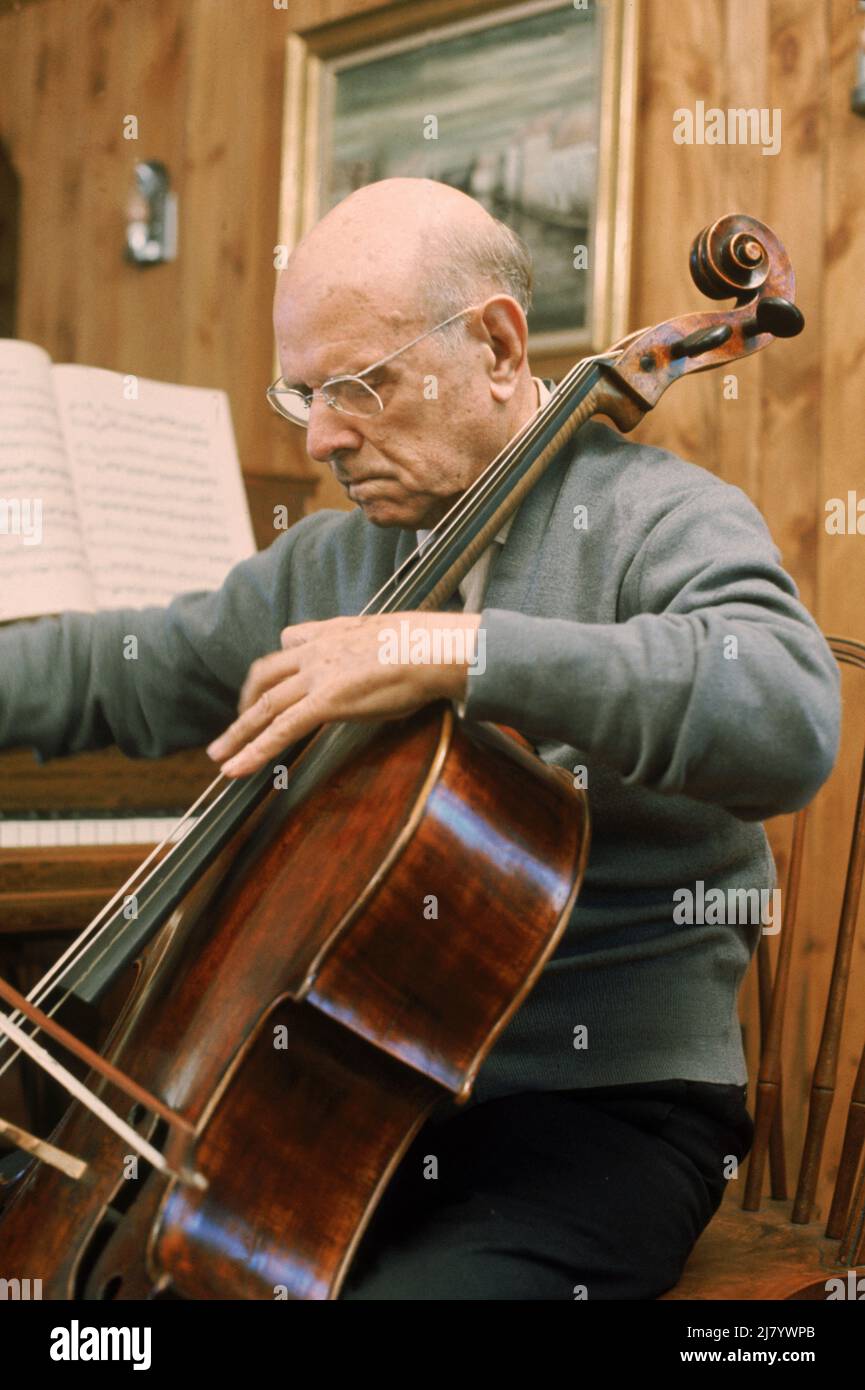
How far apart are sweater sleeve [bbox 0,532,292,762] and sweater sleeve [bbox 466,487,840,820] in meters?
0.58

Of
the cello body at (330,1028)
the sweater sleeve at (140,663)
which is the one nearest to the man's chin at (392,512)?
the sweater sleeve at (140,663)

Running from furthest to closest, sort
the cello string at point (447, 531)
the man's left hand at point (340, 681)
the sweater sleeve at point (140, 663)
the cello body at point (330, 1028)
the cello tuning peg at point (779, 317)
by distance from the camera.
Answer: the sweater sleeve at point (140, 663) → the cello tuning peg at point (779, 317) → the cello string at point (447, 531) → the man's left hand at point (340, 681) → the cello body at point (330, 1028)

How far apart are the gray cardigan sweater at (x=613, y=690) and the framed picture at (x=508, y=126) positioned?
91 centimetres

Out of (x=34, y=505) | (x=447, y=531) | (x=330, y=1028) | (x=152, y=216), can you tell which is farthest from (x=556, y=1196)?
(x=152, y=216)

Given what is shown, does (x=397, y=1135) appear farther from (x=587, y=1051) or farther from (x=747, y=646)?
(x=747, y=646)

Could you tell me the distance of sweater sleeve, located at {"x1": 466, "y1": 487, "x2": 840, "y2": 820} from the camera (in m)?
1.03

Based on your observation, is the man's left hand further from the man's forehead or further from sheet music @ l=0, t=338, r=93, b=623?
sheet music @ l=0, t=338, r=93, b=623

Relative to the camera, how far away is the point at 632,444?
1390 mm

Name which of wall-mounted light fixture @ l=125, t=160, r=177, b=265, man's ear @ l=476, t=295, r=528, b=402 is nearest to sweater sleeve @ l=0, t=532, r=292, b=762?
man's ear @ l=476, t=295, r=528, b=402

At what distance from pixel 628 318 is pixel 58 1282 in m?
1.74

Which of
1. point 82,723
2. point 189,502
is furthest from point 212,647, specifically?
point 189,502

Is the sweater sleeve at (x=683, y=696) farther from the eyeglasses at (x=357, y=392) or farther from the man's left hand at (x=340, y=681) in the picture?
the eyeglasses at (x=357, y=392)

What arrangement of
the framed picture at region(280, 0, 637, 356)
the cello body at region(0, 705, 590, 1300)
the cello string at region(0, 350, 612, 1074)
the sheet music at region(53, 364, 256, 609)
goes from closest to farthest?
1. the cello body at region(0, 705, 590, 1300)
2. the cello string at region(0, 350, 612, 1074)
3. the sheet music at region(53, 364, 256, 609)
4. the framed picture at region(280, 0, 637, 356)

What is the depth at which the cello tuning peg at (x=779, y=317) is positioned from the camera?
4.30 feet
